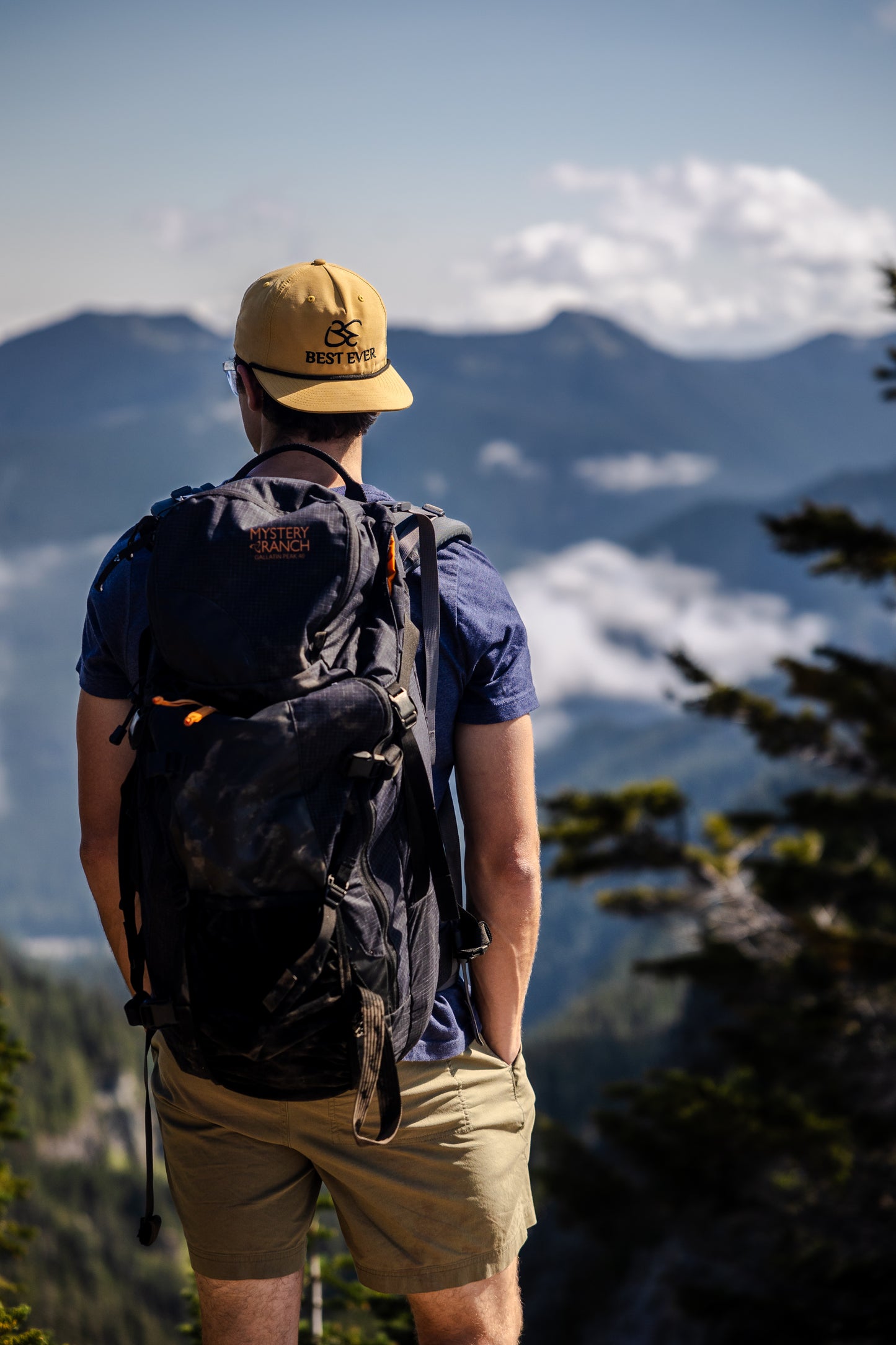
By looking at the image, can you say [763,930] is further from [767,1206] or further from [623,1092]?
[767,1206]

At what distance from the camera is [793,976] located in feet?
46.7

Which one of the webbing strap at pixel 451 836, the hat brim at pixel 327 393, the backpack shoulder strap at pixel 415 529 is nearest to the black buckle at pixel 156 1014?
the webbing strap at pixel 451 836

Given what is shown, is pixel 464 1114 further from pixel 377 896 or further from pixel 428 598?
pixel 428 598

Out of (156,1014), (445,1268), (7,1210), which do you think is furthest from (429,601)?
(7,1210)

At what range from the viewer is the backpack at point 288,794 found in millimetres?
2242

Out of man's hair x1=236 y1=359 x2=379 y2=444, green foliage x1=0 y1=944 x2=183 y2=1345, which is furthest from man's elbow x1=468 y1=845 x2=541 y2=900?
green foliage x1=0 y1=944 x2=183 y2=1345

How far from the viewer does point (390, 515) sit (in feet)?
8.13

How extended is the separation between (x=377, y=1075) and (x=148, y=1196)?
80 centimetres

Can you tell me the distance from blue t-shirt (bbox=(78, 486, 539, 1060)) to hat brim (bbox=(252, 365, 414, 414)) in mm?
368

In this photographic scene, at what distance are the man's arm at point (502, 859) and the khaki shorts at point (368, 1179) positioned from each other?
0.15 meters

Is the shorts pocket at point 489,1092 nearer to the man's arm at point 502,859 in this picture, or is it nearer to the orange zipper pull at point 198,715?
the man's arm at point 502,859

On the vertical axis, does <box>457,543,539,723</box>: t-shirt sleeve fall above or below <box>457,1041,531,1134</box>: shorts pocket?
above

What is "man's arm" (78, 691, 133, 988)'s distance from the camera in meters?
2.78

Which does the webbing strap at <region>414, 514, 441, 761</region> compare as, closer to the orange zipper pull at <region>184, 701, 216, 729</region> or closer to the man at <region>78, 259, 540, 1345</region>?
the man at <region>78, 259, 540, 1345</region>
